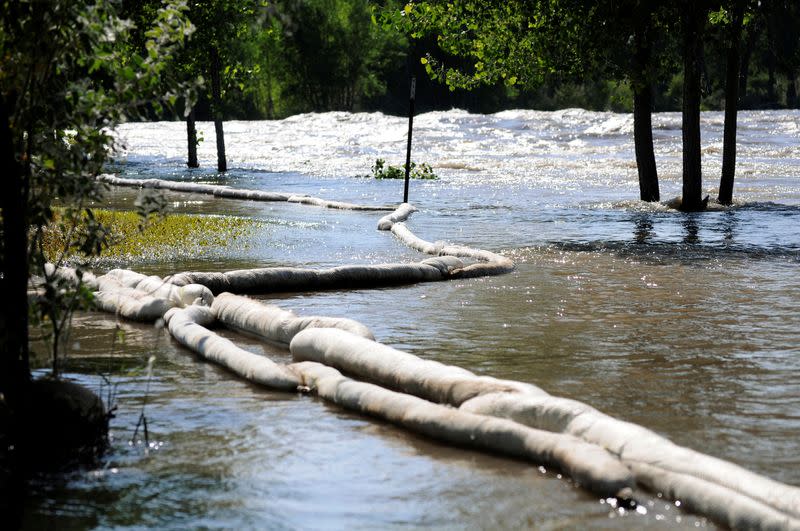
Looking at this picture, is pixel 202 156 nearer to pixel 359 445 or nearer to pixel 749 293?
pixel 749 293

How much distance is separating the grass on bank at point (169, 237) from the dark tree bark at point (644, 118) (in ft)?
22.4

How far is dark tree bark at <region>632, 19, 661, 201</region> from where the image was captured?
18.9 metres

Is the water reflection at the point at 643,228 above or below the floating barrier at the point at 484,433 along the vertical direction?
above

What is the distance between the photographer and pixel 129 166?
42125 mm

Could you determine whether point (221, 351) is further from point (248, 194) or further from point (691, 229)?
point (248, 194)

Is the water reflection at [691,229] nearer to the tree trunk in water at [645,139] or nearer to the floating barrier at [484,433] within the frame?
the tree trunk in water at [645,139]

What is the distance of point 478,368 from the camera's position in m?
8.17

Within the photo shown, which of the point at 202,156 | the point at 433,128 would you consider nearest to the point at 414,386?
the point at 202,156

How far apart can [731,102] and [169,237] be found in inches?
434

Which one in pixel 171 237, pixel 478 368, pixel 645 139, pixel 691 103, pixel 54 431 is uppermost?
pixel 691 103

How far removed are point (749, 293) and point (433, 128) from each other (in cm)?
5135

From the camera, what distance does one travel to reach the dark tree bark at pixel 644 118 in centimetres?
1886

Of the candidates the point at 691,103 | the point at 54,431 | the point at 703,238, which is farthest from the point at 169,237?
the point at 54,431

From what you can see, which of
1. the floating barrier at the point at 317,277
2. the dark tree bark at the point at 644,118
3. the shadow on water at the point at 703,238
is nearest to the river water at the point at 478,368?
the shadow on water at the point at 703,238
